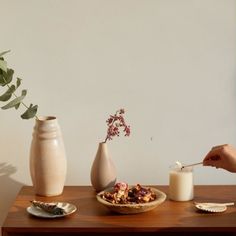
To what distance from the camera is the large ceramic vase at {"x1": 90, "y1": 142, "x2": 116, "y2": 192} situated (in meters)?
1.39

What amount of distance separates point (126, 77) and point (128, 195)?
17.3 inches

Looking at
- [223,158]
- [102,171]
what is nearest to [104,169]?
[102,171]

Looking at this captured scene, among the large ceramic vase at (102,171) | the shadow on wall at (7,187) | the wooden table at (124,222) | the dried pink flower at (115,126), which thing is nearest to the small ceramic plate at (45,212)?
the wooden table at (124,222)

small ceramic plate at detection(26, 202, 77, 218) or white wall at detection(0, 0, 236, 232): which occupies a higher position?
white wall at detection(0, 0, 236, 232)

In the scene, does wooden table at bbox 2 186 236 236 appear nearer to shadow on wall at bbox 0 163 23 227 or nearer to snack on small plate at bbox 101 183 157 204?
snack on small plate at bbox 101 183 157 204

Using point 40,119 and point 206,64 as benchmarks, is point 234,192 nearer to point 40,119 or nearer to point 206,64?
point 206,64

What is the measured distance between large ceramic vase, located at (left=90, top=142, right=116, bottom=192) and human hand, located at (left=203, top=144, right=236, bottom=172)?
0.94ft

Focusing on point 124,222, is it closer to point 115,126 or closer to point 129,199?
point 129,199

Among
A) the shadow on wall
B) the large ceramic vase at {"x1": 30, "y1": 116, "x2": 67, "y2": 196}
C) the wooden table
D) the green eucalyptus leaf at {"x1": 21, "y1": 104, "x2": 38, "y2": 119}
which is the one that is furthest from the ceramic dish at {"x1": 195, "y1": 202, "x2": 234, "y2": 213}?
the shadow on wall

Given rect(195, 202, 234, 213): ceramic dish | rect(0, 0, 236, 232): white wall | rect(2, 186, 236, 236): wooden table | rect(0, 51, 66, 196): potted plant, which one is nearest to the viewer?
rect(2, 186, 236, 236): wooden table

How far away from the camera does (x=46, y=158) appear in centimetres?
135

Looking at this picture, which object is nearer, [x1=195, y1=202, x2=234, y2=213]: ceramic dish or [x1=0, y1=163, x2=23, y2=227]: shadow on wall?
[x1=195, y1=202, x2=234, y2=213]: ceramic dish

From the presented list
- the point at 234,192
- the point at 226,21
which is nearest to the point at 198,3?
the point at 226,21

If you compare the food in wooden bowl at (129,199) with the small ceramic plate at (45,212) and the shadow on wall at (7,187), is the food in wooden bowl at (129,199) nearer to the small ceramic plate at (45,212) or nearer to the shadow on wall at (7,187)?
the small ceramic plate at (45,212)
